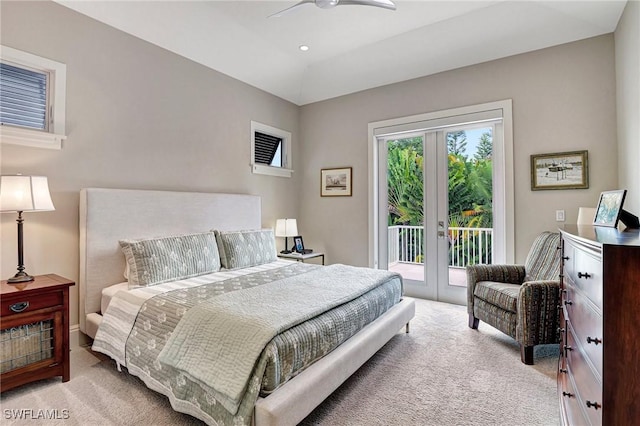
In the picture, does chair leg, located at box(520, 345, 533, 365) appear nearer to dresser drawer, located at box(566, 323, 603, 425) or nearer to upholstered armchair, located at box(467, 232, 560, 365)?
upholstered armchair, located at box(467, 232, 560, 365)

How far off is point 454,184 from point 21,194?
14.2ft

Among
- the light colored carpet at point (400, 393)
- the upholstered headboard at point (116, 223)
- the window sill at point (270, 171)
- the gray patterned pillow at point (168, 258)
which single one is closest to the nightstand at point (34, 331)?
the light colored carpet at point (400, 393)

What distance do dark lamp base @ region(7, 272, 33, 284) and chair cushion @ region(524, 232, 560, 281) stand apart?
422 centimetres

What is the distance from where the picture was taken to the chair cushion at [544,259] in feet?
9.26

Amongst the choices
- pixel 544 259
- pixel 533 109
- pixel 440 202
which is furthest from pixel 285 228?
pixel 533 109

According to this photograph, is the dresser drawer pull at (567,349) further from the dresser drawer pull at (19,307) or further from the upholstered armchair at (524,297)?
the dresser drawer pull at (19,307)

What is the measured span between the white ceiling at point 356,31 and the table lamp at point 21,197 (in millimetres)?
1631

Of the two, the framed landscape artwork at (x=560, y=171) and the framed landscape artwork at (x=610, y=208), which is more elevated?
the framed landscape artwork at (x=560, y=171)

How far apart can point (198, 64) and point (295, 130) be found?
188cm

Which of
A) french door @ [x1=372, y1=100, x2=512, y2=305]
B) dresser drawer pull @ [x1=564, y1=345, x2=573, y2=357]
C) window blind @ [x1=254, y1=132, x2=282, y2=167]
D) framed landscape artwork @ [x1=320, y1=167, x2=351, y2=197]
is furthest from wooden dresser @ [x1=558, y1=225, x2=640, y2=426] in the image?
window blind @ [x1=254, y1=132, x2=282, y2=167]

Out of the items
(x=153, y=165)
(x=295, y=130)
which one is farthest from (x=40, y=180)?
(x=295, y=130)

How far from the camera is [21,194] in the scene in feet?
7.14

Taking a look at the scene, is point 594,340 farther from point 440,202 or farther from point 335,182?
point 335,182

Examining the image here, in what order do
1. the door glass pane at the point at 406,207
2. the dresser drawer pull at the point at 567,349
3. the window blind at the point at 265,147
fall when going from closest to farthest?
1. the dresser drawer pull at the point at 567,349
2. the door glass pane at the point at 406,207
3. the window blind at the point at 265,147
